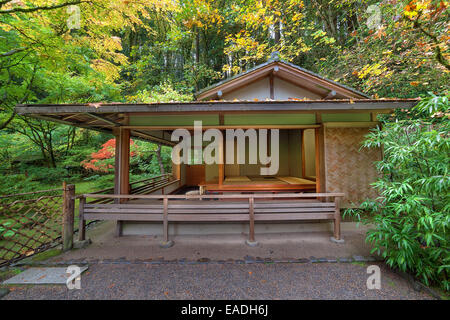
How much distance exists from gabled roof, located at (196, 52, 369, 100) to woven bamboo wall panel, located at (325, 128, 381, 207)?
5.25 ft

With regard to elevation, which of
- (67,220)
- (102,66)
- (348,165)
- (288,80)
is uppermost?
(102,66)

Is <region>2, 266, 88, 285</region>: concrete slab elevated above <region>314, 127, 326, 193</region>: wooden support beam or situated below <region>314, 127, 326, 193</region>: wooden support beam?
below

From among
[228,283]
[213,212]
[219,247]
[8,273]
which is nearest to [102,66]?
[8,273]

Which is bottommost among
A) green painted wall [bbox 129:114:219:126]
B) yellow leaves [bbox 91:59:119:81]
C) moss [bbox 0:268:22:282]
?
moss [bbox 0:268:22:282]

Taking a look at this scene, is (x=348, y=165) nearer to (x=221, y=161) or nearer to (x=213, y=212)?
(x=221, y=161)

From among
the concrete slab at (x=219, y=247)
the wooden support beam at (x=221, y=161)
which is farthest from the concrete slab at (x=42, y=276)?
the wooden support beam at (x=221, y=161)

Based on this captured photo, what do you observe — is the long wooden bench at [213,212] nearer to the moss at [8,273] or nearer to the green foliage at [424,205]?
the moss at [8,273]

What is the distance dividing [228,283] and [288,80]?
18.9ft

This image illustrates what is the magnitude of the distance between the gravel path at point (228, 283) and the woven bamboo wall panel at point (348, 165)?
1.80m

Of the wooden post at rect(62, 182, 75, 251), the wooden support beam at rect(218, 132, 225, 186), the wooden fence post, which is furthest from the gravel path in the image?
the wooden support beam at rect(218, 132, 225, 186)

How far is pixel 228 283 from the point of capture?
2664 millimetres

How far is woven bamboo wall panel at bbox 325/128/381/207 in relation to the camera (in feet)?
14.4

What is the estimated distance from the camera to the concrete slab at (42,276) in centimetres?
272

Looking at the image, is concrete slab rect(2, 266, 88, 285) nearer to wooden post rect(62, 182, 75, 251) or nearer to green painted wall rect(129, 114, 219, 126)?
wooden post rect(62, 182, 75, 251)
